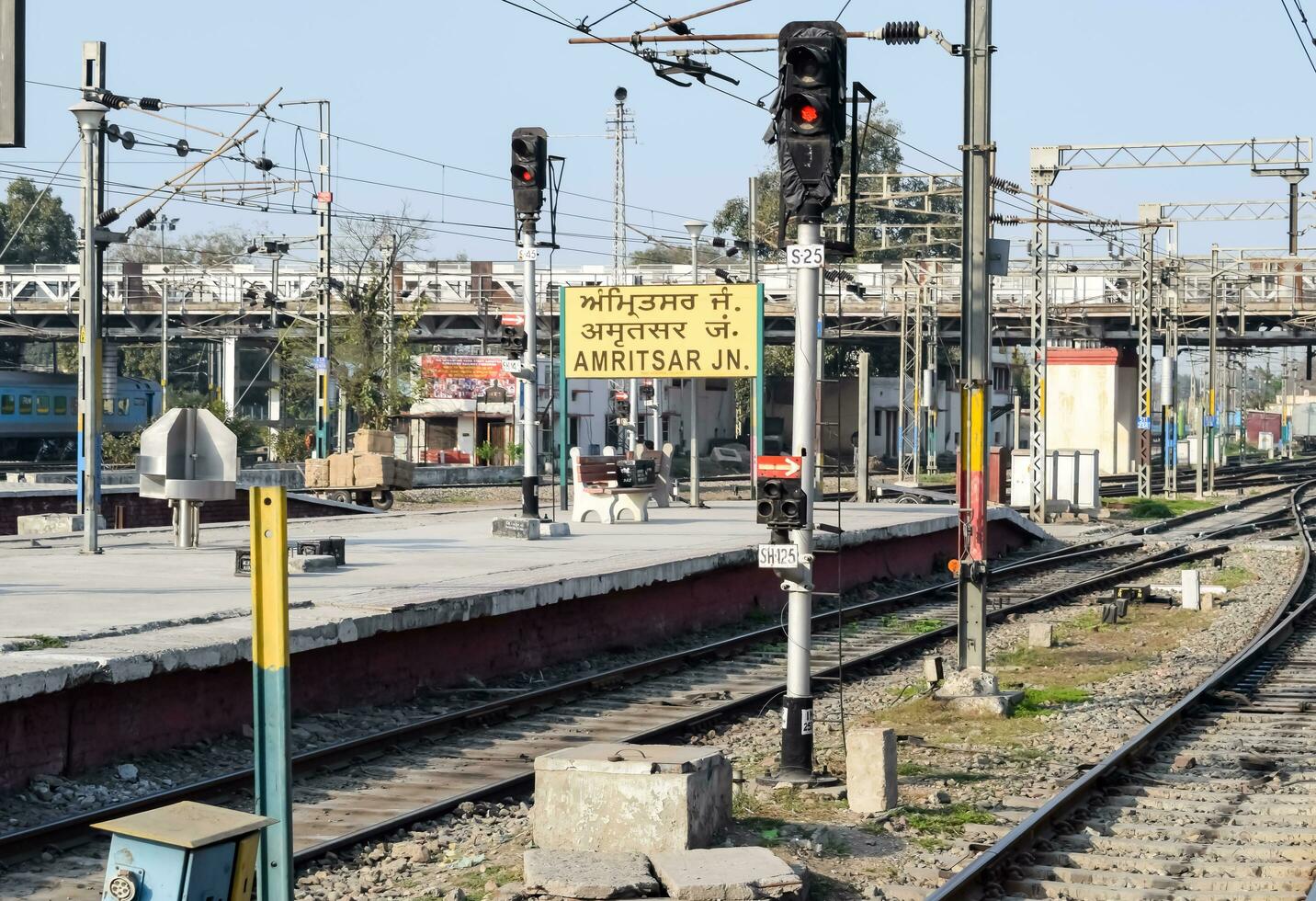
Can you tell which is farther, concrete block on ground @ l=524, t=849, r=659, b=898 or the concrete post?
the concrete post

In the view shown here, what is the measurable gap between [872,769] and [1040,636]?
939cm

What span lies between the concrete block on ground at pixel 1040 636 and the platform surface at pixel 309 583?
3631 millimetres

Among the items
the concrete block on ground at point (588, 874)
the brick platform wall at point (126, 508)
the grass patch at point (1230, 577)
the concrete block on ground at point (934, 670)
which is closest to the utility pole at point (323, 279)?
the brick platform wall at point (126, 508)

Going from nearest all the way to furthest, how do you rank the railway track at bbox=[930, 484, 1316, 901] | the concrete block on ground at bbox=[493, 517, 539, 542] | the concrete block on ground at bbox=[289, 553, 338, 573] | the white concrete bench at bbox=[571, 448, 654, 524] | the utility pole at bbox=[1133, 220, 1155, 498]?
the railway track at bbox=[930, 484, 1316, 901]
the concrete block on ground at bbox=[289, 553, 338, 573]
the concrete block on ground at bbox=[493, 517, 539, 542]
the white concrete bench at bbox=[571, 448, 654, 524]
the utility pole at bbox=[1133, 220, 1155, 498]

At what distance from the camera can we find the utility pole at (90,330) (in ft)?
63.2

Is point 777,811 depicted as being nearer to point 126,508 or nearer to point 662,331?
point 662,331

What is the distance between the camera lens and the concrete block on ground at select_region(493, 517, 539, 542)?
903 inches

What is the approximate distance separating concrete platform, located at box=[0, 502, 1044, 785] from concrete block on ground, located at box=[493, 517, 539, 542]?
31cm

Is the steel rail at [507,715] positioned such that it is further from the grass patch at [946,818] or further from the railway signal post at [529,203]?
the railway signal post at [529,203]

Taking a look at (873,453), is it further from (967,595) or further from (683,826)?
(683,826)

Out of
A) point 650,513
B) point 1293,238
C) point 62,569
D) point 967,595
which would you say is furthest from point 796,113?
point 1293,238

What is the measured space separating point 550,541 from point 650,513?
7.74 metres

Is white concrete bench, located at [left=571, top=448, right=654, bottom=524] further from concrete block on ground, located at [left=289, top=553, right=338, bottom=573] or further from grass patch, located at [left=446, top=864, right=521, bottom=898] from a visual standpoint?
grass patch, located at [left=446, top=864, right=521, bottom=898]

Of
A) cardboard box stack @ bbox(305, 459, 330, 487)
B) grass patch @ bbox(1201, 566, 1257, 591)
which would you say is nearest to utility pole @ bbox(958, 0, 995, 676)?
grass patch @ bbox(1201, 566, 1257, 591)
